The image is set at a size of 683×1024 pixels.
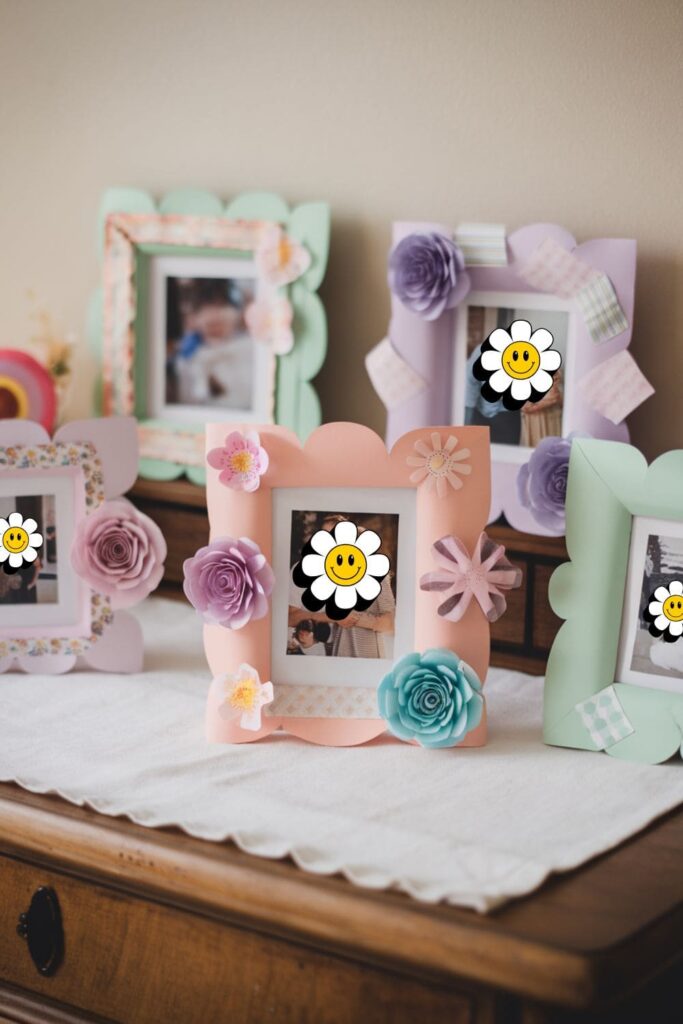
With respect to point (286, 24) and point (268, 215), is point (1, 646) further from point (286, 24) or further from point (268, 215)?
point (286, 24)

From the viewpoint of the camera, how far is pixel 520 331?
1.53 m

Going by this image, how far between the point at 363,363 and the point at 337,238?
17 centimetres

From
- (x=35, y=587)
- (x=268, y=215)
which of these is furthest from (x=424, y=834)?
(x=268, y=215)

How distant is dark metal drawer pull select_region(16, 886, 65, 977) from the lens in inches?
46.5

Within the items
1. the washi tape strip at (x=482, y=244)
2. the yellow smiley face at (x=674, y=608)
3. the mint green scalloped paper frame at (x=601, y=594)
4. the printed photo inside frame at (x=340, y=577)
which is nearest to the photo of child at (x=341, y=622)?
the printed photo inside frame at (x=340, y=577)

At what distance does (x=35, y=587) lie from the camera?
1541mm

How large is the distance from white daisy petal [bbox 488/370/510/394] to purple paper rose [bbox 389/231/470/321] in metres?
0.10

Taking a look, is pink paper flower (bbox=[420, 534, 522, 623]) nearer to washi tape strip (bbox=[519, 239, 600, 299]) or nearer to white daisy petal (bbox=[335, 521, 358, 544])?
white daisy petal (bbox=[335, 521, 358, 544])

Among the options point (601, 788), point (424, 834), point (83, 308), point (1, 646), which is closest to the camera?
point (424, 834)

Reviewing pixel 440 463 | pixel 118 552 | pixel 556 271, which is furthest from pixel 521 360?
pixel 118 552

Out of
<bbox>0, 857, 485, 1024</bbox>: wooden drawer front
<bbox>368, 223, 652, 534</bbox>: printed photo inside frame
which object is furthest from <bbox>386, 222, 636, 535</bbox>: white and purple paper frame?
<bbox>0, 857, 485, 1024</bbox>: wooden drawer front

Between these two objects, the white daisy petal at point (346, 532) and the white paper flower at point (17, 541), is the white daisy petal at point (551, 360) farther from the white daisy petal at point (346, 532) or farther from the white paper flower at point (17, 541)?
the white paper flower at point (17, 541)

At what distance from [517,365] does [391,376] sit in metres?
0.16

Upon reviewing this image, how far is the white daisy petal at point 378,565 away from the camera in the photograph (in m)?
1.34
